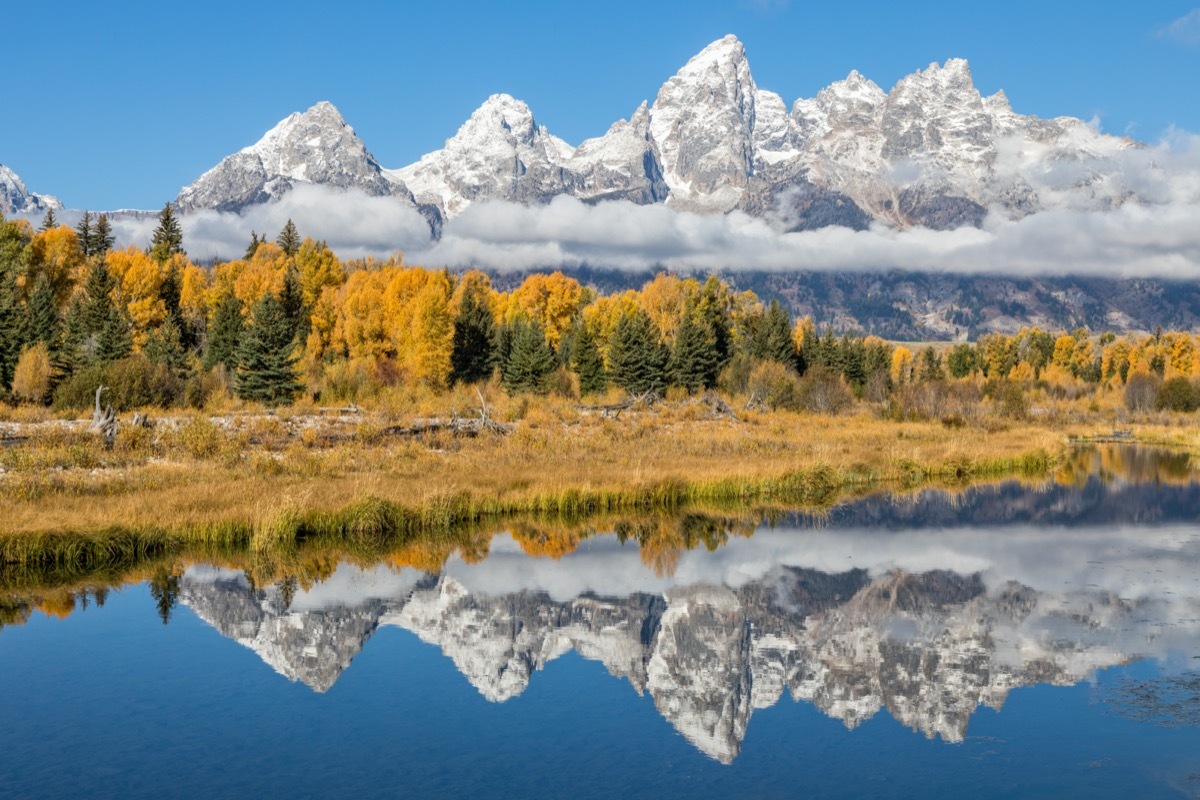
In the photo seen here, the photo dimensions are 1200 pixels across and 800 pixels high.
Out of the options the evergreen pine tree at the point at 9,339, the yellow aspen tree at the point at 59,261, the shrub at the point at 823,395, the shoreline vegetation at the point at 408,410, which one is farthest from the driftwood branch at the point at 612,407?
the yellow aspen tree at the point at 59,261

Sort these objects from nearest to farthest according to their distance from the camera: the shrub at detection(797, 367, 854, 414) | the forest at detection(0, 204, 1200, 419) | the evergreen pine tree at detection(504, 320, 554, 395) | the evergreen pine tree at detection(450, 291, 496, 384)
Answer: the forest at detection(0, 204, 1200, 419) < the shrub at detection(797, 367, 854, 414) < the evergreen pine tree at detection(504, 320, 554, 395) < the evergreen pine tree at detection(450, 291, 496, 384)

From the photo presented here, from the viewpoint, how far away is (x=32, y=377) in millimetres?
54562

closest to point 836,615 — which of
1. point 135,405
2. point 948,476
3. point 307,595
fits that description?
point 307,595

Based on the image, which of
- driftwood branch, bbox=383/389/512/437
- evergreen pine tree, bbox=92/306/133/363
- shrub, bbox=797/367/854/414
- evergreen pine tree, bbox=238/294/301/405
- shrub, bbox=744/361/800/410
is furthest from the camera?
shrub, bbox=744/361/800/410

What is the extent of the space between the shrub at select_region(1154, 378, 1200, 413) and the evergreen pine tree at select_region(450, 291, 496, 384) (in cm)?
6211

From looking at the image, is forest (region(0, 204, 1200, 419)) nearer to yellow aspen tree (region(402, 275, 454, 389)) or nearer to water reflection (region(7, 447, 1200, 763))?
yellow aspen tree (region(402, 275, 454, 389))

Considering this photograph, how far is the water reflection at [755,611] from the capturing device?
49.5 feet

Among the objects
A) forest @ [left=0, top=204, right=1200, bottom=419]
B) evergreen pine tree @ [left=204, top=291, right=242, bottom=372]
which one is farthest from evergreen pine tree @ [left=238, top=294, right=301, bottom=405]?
evergreen pine tree @ [left=204, top=291, right=242, bottom=372]

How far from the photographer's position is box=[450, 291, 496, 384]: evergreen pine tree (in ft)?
273

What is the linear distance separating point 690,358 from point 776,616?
66.7 m

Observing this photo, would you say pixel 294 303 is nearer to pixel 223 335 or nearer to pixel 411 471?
pixel 223 335

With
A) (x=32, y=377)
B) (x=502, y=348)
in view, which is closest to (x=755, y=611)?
(x=32, y=377)

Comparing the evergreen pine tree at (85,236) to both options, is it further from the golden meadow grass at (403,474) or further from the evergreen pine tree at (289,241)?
the golden meadow grass at (403,474)

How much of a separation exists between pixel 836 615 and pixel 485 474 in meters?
14.4
